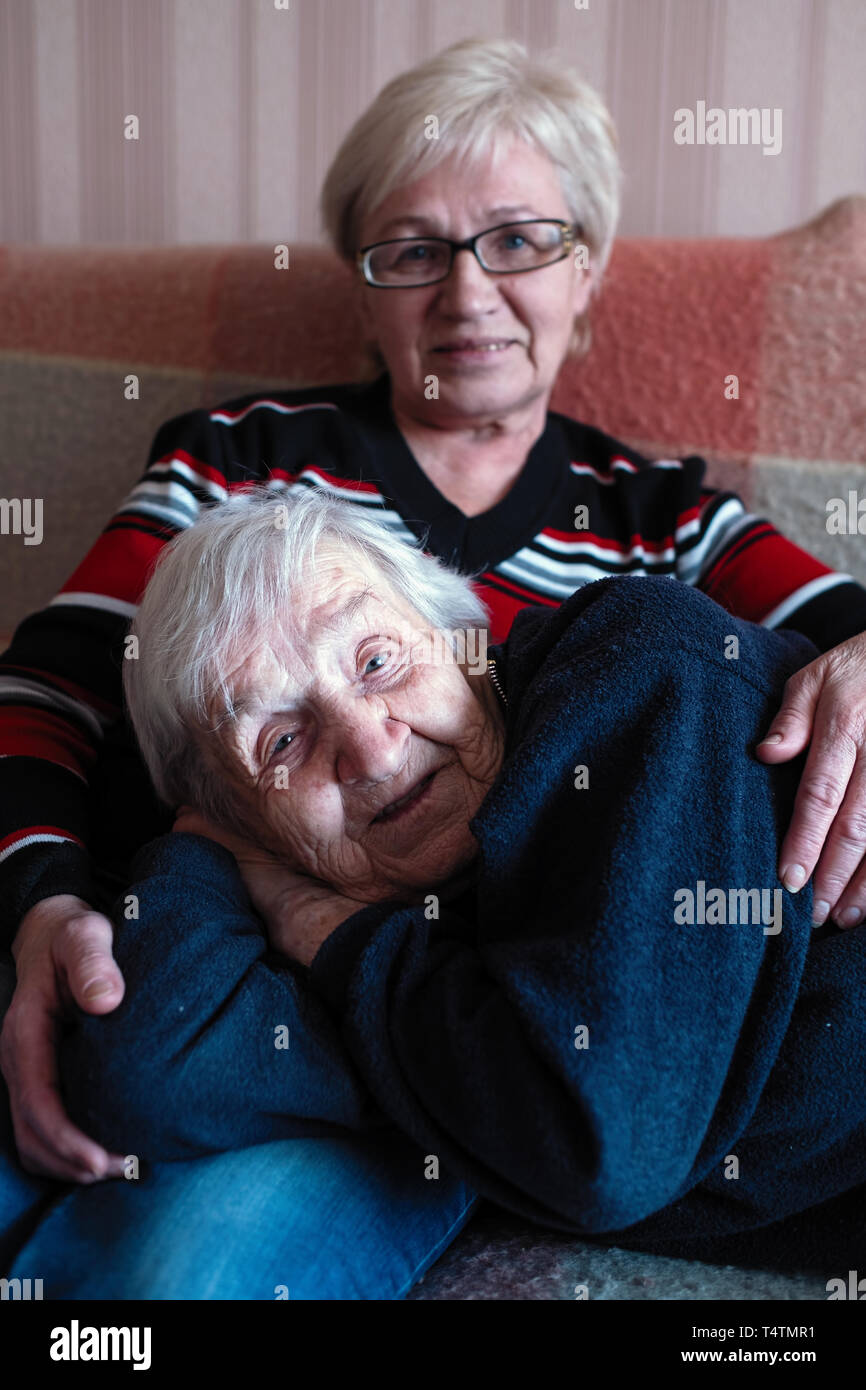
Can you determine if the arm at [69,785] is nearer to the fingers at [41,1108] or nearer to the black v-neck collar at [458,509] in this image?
the fingers at [41,1108]

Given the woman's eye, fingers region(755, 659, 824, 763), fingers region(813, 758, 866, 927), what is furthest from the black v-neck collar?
fingers region(813, 758, 866, 927)

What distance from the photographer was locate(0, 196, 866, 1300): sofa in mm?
1554

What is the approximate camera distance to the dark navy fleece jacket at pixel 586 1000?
79 centimetres

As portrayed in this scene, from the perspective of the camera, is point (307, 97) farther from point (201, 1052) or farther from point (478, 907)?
point (201, 1052)

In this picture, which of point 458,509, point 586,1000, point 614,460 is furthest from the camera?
point 614,460

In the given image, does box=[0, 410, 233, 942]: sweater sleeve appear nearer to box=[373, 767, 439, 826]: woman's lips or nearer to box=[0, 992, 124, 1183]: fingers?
box=[0, 992, 124, 1183]: fingers

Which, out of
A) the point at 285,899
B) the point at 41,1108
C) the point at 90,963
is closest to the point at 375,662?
the point at 285,899

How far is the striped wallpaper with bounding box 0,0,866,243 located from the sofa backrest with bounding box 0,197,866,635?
21 cm

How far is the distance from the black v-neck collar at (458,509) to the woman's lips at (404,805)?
19.4 inches

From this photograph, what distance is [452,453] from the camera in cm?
155

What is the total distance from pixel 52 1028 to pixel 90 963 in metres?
0.09

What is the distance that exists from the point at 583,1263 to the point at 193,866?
1.51ft
